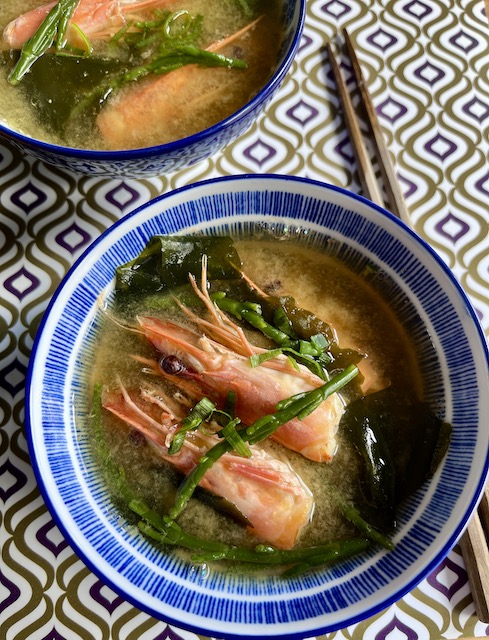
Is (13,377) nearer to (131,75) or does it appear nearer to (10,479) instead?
(10,479)

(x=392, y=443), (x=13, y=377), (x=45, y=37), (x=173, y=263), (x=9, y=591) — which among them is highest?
(x=45, y=37)

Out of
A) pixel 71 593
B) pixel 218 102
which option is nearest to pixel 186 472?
pixel 71 593

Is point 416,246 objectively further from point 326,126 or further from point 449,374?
point 326,126

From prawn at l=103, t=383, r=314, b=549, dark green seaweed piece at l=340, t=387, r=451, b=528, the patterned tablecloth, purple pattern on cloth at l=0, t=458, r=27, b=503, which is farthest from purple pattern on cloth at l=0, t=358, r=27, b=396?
dark green seaweed piece at l=340, t=387, r=451, b=528

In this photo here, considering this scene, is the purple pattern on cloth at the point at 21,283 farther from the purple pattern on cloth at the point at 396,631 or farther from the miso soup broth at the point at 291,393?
the purple pattern on cloth at the point at 396,631

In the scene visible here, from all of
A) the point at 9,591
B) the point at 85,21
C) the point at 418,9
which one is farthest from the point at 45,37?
the point at 9,591

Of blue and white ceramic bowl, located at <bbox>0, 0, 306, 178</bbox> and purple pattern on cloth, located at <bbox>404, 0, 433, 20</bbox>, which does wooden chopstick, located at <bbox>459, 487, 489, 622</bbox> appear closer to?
blue and white ceramic bowl, located at <bbox>0, 0, 306, 178</bbox>
